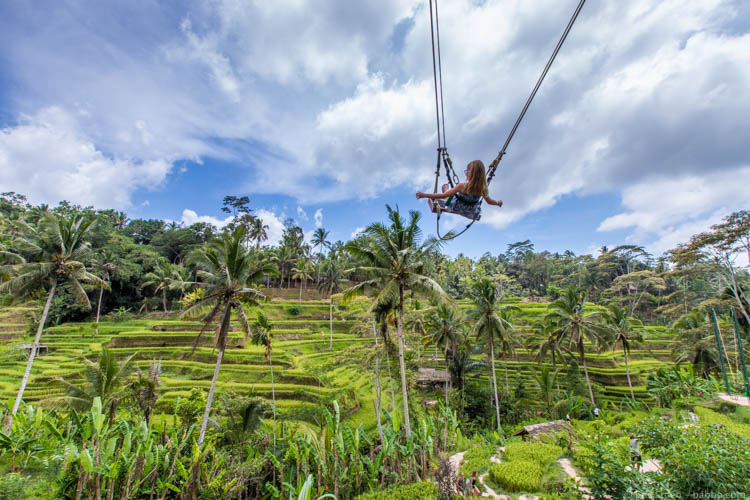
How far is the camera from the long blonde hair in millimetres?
4270

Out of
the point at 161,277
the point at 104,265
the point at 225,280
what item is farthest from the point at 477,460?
the point at 104,265

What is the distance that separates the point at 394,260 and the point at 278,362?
684 inches

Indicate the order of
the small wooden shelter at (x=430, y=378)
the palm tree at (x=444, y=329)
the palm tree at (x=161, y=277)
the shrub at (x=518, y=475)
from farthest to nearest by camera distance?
the palm tree at (x=161, y=277) → the small wooden shelter at (x=430, y=378) → the palm tree at (x=444, y=329) → the shrub at (x=518, y=475)

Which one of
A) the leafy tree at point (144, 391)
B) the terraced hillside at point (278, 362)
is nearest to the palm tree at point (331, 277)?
the terraced hillside at point (278, 362)

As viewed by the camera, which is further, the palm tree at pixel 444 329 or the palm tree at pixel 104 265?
the palm tree at pixel 104 265

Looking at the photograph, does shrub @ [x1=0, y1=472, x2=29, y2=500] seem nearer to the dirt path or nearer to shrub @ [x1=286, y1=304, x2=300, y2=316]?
the dirt path

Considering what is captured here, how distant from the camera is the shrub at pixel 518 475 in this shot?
8.24 meters

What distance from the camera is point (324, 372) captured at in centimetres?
2155

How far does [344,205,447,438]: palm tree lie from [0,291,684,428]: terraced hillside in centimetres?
197

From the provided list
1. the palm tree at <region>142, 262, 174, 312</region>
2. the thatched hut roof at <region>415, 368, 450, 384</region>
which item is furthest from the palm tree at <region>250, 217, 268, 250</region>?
the thatched hut roof at <region>415, 368, 450, 384</region>

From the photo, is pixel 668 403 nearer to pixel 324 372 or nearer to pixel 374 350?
pixel 374 350

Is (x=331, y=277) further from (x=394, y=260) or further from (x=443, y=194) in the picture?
(x=443, y=194)

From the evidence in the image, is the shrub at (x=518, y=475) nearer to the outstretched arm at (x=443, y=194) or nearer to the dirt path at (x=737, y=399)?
the outstretched arm at (x=443, y=194)

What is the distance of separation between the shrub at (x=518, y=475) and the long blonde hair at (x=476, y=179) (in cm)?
850
